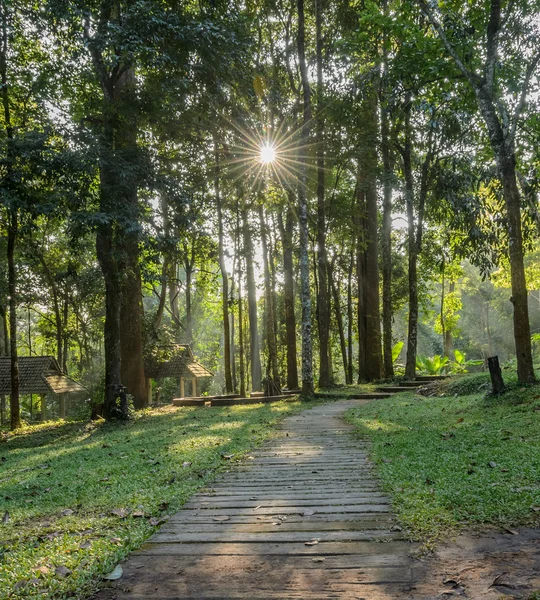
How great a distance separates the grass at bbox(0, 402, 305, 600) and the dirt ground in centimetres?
200

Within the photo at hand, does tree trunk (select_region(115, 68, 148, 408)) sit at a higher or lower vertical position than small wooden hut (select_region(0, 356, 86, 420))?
higher

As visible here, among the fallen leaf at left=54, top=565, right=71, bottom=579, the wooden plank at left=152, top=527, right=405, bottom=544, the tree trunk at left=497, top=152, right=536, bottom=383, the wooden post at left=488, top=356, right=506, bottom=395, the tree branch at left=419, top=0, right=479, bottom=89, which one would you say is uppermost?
the tree branch at left=419, top=0, right=479, bottom=89

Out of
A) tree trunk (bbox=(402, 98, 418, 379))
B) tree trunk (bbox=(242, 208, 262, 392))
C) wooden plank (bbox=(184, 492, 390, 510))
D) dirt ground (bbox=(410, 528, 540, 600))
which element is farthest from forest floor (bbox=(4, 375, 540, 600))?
tree trunk (bbox=(242, 208, 262, 392))

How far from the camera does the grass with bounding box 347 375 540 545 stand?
404 centimetres

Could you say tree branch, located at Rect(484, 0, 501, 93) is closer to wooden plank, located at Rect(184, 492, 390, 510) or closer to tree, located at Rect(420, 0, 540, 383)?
tree, located at Rect(420, 0, 540, 383)

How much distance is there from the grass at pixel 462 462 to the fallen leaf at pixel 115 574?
1.98 meters

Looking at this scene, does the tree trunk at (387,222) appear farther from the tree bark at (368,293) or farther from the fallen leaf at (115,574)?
the fallen leaf at (115,574)

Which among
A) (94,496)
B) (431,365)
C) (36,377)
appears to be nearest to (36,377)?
(36,377)

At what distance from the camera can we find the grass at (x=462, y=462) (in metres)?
4.04

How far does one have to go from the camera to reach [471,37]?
478 inches

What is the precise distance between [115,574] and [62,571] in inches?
15.3

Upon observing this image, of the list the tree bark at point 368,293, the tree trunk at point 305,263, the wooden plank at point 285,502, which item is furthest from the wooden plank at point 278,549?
the tree bark at point 368,293

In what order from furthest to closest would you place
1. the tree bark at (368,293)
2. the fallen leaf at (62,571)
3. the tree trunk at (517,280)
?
the tree bark at (368,293) → the tree trunk at (517,280) → the fallen leaf at (62,571)

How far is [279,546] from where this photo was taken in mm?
3672
